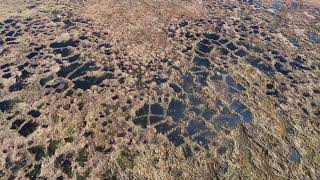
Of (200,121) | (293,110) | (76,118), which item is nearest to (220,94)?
(200,121)

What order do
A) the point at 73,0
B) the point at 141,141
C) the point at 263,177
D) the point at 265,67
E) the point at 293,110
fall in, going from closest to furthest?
1. the point at 263,177
2. the point at 141,141
3. the point at 293,110
4. the point at 265,67
5. the point at 73,0

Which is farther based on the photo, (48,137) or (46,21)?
(46,21)

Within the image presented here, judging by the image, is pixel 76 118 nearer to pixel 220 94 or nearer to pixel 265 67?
pixel 220 94

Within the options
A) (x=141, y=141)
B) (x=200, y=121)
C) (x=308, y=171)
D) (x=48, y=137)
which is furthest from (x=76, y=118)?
(x=308, y=171)

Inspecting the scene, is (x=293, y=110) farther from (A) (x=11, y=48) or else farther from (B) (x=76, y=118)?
(A) (x=11, y=48)

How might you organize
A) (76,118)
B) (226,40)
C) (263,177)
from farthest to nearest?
(226,40), (76,118), (263,177)

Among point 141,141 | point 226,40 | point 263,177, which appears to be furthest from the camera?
point 226,40
